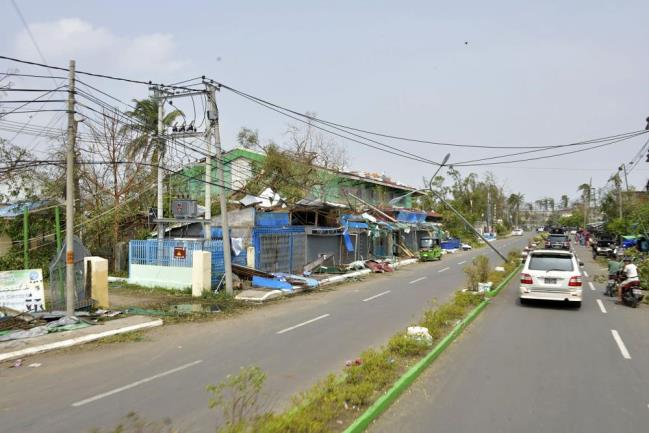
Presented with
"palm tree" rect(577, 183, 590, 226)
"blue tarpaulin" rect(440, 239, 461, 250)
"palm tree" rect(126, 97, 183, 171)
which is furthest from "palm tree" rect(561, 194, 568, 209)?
"palm tree" rect(126, 97, 183, 171)

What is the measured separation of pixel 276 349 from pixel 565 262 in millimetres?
9307

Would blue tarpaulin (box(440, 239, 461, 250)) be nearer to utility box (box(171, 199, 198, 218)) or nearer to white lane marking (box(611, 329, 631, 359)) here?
utility box (box(171, 199, 198, 218))

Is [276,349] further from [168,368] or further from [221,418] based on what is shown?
[221,418]

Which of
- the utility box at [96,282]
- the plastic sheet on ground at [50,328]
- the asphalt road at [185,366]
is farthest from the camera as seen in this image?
the utility box at [96,282]

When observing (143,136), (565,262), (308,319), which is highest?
(143,136)

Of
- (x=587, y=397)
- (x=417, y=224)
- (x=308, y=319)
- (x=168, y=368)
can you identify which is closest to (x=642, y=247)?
(x=417, y=224)

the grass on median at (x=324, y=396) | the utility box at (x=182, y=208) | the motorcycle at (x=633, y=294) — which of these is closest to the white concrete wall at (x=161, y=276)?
the utility box at (x=182, y=208)

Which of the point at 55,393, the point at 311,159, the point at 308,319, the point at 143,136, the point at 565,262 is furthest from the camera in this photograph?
the point at 311,159

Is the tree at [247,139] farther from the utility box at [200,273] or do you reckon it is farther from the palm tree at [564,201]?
the palm tree at [564,201]

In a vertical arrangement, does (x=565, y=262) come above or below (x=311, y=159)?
below

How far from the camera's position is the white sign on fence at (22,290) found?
12.5 meters

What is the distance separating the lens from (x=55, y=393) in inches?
276

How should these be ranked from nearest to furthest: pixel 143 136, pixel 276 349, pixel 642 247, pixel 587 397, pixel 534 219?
pixel 587 397 < pixel 276 349 < pixel 143 136 < pixel 642 247 < pixel 534 219

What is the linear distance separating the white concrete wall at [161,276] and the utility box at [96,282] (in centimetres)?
379
